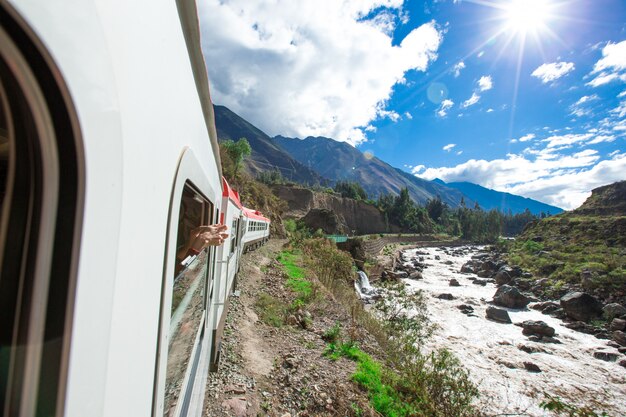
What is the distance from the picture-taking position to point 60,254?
550mm

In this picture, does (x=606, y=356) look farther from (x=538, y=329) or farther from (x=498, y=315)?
(x=498, y=315)

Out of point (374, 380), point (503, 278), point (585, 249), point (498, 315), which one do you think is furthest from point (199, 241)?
point (585, 249)

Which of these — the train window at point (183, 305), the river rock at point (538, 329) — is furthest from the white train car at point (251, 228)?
the river rock at point (538, 329)

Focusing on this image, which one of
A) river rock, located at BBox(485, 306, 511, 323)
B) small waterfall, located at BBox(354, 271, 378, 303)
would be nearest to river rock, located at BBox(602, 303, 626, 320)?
river rock, located at BBox(485, 306, 511, 323)

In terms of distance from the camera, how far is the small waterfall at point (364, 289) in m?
18.2

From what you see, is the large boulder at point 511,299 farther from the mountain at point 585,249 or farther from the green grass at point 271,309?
the green grass at point 271,309

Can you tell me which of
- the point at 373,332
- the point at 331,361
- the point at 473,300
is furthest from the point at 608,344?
the point at 331,361

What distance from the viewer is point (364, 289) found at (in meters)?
20.1

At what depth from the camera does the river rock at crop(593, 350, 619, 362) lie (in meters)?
12.7

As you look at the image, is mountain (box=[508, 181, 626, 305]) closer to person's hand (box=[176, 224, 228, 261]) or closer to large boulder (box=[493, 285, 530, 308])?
large boulder (box=[493, 285, 530, 308])

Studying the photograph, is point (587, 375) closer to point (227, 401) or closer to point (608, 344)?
point (608, 344)

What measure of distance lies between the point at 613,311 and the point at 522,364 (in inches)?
386

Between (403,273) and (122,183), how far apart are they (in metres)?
29.3

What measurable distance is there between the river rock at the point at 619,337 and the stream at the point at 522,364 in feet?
2.27
